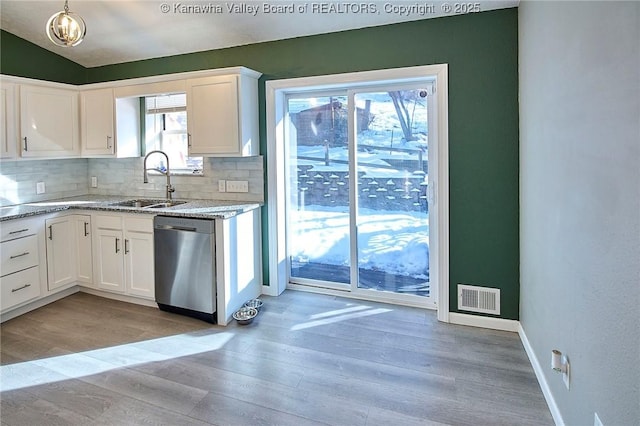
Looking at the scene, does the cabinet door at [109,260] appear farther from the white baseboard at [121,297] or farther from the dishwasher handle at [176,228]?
the dishwasher handle at [176,228]

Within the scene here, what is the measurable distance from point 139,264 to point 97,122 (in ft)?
5.31

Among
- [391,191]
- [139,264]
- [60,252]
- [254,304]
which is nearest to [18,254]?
[60,252]

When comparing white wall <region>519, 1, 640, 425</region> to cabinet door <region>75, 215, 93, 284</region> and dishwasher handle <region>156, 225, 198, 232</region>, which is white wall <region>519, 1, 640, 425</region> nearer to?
dishwasher handle <region>156, 225, 198, 232</region>

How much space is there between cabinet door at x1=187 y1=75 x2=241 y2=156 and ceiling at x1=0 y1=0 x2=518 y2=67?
47cm

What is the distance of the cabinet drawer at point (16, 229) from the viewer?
305 cm

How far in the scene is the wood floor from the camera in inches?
78.8

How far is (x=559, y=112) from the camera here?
1873 millimetres

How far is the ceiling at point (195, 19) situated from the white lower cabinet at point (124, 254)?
1.72 metres

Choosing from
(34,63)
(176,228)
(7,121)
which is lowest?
(176,228)

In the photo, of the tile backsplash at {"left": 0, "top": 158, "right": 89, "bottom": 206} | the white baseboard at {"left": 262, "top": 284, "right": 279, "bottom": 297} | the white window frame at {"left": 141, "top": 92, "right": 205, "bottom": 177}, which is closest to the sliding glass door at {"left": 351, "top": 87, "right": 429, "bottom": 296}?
the white baseboard at {"left": 262, "top": 284, "right": 279, "bottom": 297}

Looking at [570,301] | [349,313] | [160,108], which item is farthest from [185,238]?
[570,301]

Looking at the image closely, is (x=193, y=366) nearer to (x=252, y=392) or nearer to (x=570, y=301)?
(x=252, y=392)

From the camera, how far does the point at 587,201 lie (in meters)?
1.53

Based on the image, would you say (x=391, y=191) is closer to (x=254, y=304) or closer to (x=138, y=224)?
(x=254, y=304)
